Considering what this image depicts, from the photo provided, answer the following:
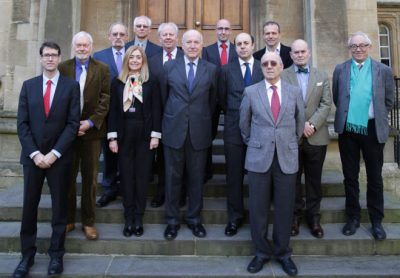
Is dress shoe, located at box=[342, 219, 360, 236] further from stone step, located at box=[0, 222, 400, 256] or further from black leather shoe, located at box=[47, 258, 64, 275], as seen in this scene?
black leather shoe, located at box=[47, 258, 64, 275]

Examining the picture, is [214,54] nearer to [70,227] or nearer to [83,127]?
[83,127]

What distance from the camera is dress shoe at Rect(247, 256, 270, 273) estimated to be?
11.2 feet

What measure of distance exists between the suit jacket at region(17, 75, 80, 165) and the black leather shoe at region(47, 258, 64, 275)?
93 centimetres

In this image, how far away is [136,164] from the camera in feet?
12.6

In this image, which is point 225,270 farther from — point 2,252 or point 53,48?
point 53,48

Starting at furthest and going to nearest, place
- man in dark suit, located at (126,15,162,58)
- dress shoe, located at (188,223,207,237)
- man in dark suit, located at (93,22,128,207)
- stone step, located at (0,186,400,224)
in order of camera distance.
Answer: man in dark suit, located at (126,15,162,58), man in dark suit, located at (93,22,128,207), stone step, located at (0,186,400,224), dress shoe, located at (188,223,207,237)

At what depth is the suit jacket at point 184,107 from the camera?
12.4ft

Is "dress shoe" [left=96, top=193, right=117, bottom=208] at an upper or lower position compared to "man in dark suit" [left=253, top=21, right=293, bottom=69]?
lower

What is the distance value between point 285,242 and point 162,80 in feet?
6.73

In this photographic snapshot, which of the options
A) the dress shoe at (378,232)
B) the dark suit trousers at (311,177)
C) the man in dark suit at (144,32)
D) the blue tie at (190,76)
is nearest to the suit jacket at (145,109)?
the blue tie at (190,76)

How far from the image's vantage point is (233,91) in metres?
3.96

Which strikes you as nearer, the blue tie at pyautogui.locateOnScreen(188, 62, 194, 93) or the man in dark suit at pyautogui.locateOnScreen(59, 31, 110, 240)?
the man in dark suit at pyautogui.locateOnScreen(59, 31, 110, 240)

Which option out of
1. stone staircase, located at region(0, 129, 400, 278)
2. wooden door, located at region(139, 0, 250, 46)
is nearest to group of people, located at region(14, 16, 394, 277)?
stone staircase, located at region(0, 129, 400, 278)

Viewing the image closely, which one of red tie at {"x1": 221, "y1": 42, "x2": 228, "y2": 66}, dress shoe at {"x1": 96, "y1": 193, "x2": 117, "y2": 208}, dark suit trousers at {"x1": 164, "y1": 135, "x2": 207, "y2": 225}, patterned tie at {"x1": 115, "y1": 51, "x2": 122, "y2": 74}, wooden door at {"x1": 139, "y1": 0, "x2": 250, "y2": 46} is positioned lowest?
dress shoe at {"x1": 96, "y1": 193, "x2": 117, "y2": 208}
